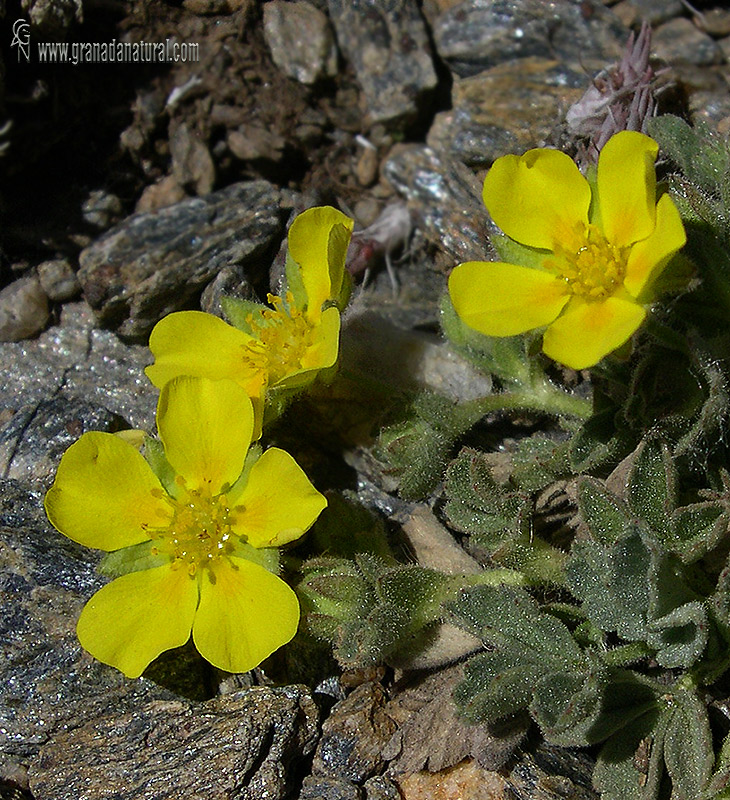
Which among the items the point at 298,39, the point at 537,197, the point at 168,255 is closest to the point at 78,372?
the point at 168,255

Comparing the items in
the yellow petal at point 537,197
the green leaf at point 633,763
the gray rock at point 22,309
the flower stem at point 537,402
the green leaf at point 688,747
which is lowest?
the green leaf at point 633,763

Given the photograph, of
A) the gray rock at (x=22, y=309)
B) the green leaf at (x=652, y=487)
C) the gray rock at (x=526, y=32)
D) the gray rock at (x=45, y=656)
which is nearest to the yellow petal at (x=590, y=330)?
the green leaf at (x=652, y=487)

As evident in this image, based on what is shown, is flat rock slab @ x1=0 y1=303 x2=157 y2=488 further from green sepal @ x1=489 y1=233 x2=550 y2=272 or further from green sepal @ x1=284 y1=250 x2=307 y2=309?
green sepal @ x1=489 y1=233 x2=550 y2=272

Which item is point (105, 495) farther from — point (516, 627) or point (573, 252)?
point (573, 252)

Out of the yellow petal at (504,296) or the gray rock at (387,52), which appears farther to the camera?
the gray rock at (387,52)

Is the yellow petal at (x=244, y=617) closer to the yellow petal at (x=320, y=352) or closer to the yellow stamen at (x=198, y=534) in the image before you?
the yellow stamen at (x=198, y=534)

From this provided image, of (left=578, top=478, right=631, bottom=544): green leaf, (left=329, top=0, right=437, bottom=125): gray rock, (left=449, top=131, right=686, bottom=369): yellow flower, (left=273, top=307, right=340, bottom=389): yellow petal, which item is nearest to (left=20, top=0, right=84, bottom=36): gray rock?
(left=329, top=0, right=437, bottom=125): gray rock
